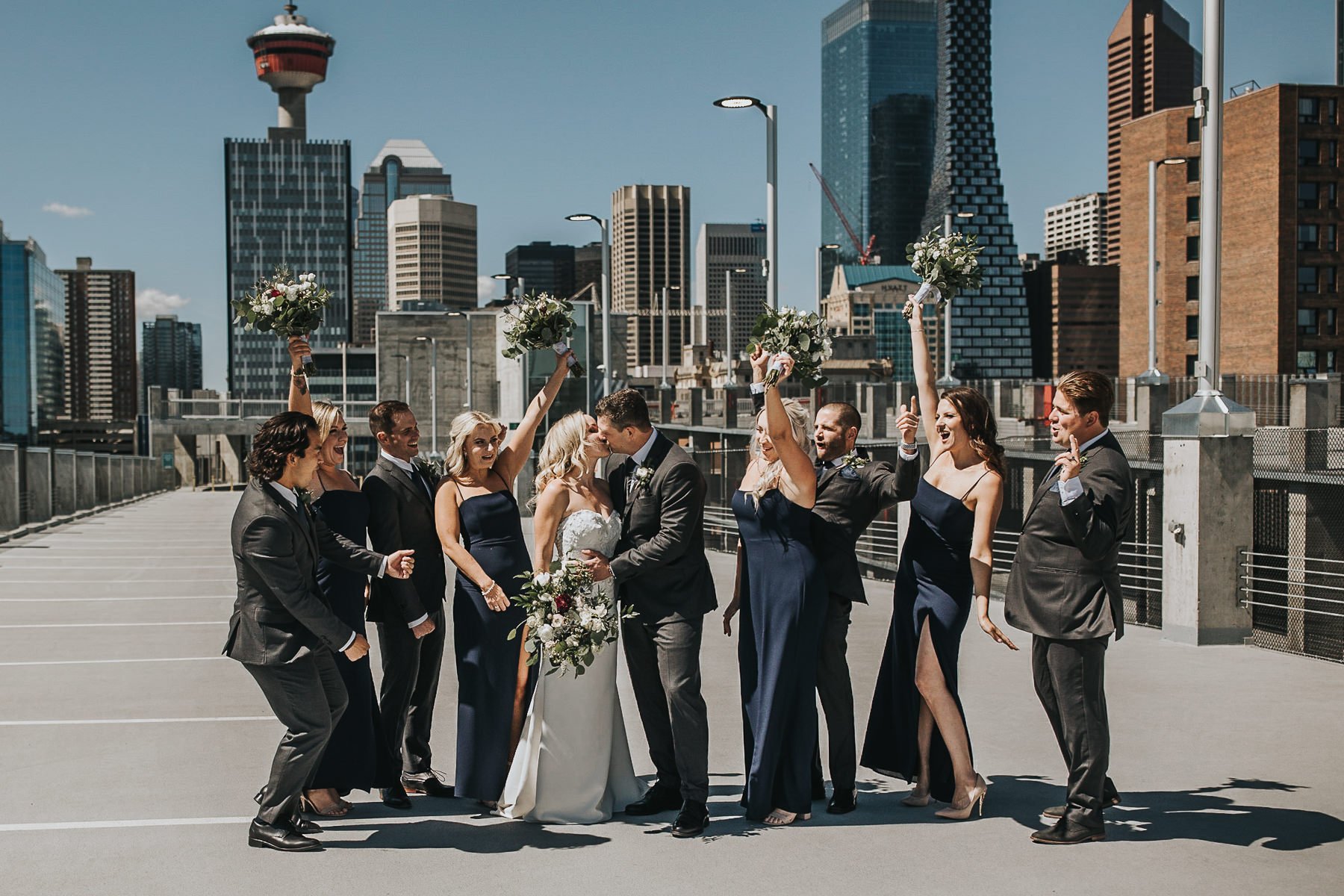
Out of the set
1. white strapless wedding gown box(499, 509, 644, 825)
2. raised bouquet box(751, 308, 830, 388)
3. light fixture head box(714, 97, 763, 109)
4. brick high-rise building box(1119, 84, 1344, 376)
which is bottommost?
white strapless wedding gown box(499, 509, 644, 825)

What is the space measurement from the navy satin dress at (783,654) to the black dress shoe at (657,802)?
1.34 ft

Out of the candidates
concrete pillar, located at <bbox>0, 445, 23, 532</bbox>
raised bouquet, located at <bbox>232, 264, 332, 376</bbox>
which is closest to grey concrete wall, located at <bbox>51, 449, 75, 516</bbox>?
concrete pillar, located at <bbox>0, 445, 23, 532</bbox>

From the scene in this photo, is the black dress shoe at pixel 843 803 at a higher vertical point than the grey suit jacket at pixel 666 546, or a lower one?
lower

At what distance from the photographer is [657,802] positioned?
22.3 ft

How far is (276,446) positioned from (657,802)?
8.71ft

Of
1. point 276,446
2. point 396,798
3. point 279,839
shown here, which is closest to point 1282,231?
point 396,798

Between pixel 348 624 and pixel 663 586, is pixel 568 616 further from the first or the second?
pixel 348 624

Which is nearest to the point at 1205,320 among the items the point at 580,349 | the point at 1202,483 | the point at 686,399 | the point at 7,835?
the point at 1202,483

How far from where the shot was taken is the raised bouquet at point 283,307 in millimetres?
7750

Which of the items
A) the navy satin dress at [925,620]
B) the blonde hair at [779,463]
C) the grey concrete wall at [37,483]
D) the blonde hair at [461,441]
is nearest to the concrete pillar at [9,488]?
the grey concrete wall at [37,483]

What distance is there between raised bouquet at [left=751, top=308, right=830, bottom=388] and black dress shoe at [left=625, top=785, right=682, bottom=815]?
227 centimetres

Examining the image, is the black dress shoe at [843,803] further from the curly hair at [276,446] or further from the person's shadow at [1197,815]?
the curly hair at [276,446]

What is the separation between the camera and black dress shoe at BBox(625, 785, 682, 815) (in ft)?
22.2

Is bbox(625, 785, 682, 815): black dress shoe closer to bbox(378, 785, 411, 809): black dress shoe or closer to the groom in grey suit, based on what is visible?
the groom in grey suit
